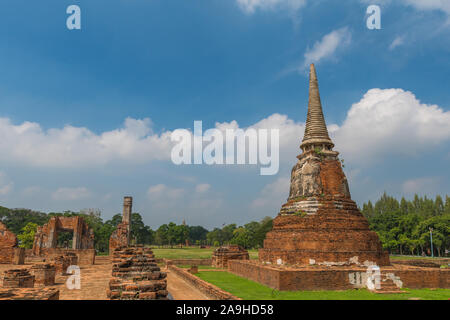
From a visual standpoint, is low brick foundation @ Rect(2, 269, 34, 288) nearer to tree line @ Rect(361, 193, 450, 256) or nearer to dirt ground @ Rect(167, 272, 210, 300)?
dirt ground @ Rect(167, 272, 210, 300)

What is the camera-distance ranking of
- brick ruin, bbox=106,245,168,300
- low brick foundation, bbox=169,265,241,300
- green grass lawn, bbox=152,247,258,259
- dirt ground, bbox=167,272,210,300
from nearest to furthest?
brick ruin, bbox=106,245,168,300, low brick foundation, bbox=169,265,241,300, dirt ground, bbox=167,272,210,300, green grass lawn, bbox=152,247,258,259

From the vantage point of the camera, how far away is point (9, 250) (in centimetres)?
2522

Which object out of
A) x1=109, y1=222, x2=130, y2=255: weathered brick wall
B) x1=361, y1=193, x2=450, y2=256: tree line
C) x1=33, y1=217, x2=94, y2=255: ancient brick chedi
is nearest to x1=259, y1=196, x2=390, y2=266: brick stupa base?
x1=109, y1=222, x2=130, y2=255: weathered brick wall

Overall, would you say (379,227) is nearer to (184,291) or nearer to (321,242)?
(321,242)

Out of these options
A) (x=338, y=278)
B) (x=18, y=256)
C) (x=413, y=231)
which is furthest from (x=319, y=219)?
(x=413, y=231)

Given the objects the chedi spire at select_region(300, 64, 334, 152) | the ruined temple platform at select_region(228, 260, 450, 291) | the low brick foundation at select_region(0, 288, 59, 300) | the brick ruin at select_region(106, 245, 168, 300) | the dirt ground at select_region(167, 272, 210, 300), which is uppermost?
the chedi spire at select_region(300, 64, 334, 152)

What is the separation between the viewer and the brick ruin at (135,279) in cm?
568

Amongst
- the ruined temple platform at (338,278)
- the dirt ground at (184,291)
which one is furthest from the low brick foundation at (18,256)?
the ruined temple platform at (338,278)

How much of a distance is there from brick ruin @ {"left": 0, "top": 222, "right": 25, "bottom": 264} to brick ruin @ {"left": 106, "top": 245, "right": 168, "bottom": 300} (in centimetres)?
2306

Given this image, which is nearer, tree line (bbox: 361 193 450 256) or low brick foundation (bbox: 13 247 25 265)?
low brick foundation (bbox: 13 247 25 265)

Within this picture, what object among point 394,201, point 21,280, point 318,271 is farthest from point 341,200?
point 394,201

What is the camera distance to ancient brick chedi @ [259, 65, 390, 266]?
16688mm

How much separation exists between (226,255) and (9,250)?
58.1 ft
